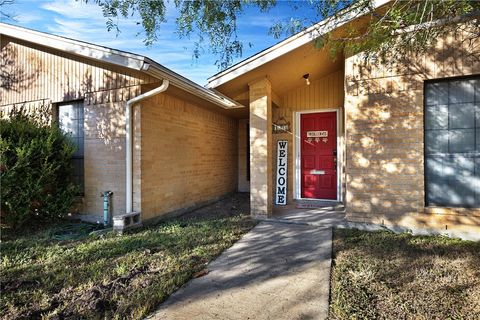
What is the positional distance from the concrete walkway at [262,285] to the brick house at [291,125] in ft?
5.01

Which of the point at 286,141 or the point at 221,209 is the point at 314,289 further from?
the point at 286,141

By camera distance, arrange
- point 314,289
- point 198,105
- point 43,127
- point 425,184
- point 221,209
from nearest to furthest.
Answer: point 314,289, point 425,184, point 43,127, point 221,209, point 198,105

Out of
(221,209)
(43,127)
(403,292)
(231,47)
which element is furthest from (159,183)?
(403,292)

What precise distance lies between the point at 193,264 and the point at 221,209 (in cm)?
351

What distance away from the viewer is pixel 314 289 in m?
2.74

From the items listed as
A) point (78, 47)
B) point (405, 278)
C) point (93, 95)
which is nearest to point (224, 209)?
point (93, 95)

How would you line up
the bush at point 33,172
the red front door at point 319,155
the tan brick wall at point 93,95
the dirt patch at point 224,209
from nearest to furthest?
the bush at point 33,172
the tan brick wall at point 93,95
the dirt patch at point 224,209
the red front door at point 319,155

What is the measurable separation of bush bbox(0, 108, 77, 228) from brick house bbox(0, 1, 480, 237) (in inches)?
17.6

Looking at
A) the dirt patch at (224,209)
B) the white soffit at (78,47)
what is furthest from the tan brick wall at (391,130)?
the white soffit at (78,47)

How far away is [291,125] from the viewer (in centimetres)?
718

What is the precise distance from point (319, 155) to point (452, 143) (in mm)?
3042

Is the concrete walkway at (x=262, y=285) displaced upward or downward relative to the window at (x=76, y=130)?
downward

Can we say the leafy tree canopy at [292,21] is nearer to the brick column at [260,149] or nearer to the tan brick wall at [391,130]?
the tan brick wall at [391,130]

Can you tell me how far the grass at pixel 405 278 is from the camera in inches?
92.4
